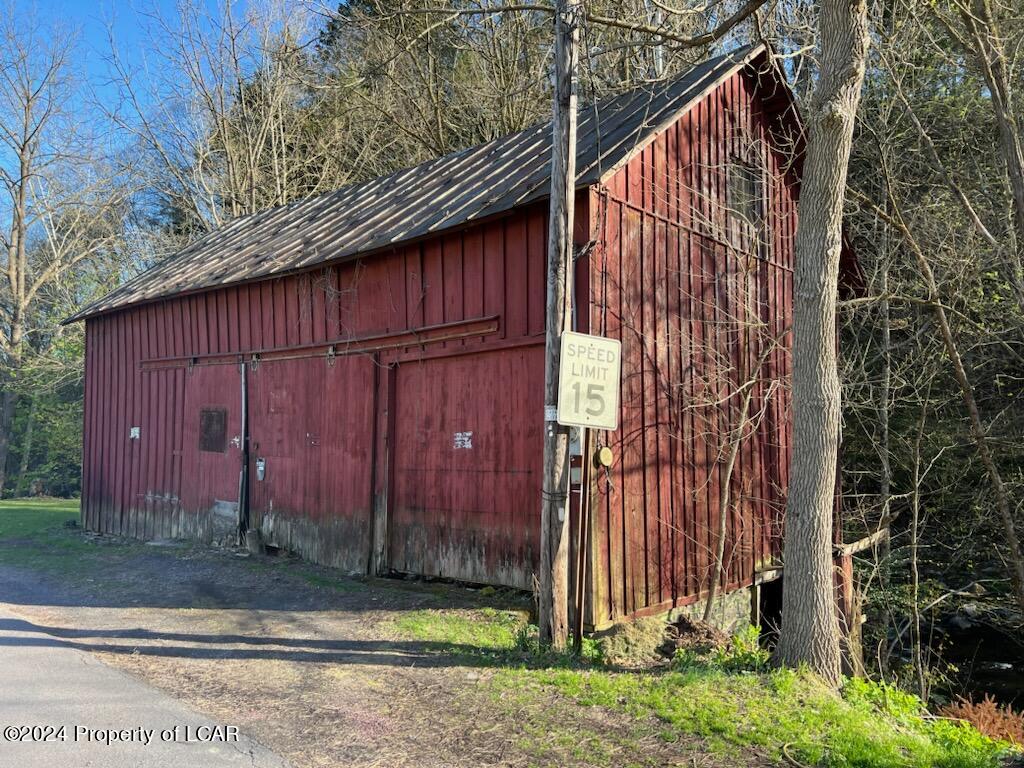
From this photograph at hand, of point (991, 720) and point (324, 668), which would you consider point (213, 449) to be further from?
point (991, 720)

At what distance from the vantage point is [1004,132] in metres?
10.3

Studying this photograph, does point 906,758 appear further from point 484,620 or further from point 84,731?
→ point 84,731

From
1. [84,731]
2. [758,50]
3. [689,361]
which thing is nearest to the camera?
[84,731]

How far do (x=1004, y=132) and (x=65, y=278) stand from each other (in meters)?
29.5

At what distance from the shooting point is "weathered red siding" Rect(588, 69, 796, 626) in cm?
793

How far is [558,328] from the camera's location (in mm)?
6348

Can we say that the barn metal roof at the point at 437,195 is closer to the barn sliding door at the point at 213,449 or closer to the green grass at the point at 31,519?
the barn sliding door at the point at 213,449

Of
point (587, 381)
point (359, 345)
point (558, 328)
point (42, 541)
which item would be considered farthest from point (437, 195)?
point (42, 541)

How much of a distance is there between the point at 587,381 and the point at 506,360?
2.09 meters

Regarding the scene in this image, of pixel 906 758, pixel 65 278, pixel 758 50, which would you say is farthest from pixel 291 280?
pixel 65 278

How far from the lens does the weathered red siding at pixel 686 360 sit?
26.0ft

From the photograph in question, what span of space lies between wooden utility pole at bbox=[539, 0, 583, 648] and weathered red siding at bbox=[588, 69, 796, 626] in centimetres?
100

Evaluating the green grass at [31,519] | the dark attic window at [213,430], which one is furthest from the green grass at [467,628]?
the green grass at [31,519]

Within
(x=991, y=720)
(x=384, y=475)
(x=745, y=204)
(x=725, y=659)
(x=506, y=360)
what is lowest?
(x=991, y=720)
